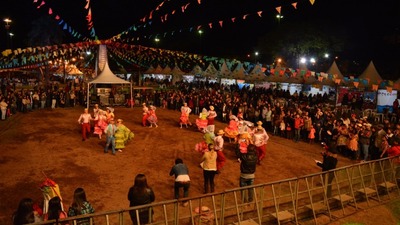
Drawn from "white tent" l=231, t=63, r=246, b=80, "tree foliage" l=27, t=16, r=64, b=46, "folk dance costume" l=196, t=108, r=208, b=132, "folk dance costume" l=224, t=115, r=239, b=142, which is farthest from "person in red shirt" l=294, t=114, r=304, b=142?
"tree foliage" l=27, t=16, r=64, b=46

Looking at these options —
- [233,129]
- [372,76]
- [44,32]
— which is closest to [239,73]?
[372,76]

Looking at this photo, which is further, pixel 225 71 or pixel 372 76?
pixel 225 71

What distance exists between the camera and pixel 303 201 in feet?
31.3

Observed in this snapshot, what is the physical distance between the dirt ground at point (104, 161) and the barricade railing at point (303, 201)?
2.42 feet

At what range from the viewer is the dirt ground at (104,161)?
32.2 ft

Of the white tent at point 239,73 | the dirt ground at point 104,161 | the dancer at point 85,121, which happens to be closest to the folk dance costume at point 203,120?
the dirt ground at point 104,161

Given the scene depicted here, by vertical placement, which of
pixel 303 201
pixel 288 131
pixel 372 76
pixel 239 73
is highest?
pixel 239 73

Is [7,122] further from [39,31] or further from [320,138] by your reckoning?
[39,31]

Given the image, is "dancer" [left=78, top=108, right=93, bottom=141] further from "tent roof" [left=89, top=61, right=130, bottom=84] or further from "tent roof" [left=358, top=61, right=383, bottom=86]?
"tent roof" [left=358, top=61, right=383, bottom=86]

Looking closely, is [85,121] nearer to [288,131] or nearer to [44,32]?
[288,131]

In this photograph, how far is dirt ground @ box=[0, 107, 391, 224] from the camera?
386 inches

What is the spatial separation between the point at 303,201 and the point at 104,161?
7.05 m

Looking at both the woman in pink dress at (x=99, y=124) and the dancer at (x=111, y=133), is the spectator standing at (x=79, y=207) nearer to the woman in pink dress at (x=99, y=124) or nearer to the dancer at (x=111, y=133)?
the dancer at (x=111, y=133)

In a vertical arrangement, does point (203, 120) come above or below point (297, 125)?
above
